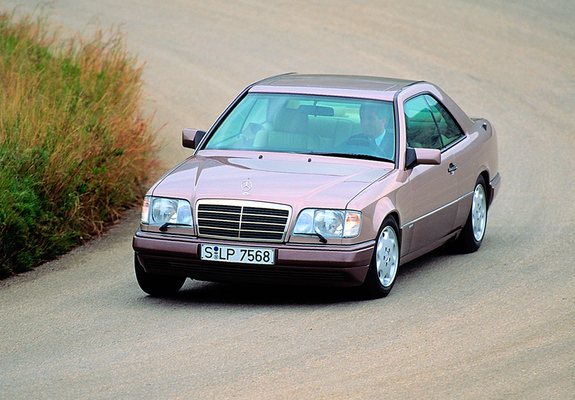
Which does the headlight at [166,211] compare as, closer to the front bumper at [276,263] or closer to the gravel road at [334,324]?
the front bumper at [276,263]

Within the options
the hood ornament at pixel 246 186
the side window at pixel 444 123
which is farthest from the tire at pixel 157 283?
the side window at pixel 444 123

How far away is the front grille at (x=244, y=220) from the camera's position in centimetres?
734

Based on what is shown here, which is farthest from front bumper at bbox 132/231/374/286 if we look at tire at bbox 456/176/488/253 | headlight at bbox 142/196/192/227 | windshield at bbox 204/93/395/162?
tire at bbox 456/176/488/253

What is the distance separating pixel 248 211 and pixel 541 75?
43.0 feet

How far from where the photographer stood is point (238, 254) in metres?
7.34

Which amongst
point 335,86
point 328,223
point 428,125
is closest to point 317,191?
point 328,223

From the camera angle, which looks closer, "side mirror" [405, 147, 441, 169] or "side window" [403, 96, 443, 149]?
"side mirror" [405, 147, 441, 169]

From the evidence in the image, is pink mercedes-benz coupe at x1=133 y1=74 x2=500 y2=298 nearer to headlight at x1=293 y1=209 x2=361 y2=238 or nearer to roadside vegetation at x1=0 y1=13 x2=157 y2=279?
headlight at x1=293 y1=209 x2=361 y2=238

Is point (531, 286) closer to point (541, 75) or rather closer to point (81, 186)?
point (81, 186)

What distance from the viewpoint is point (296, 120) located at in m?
8.62

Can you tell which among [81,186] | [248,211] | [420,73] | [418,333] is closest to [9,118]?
[81,186]

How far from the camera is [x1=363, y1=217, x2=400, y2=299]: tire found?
7617 mm

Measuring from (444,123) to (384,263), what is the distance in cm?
219

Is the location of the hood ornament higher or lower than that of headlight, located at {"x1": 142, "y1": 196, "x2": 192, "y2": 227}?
higher
